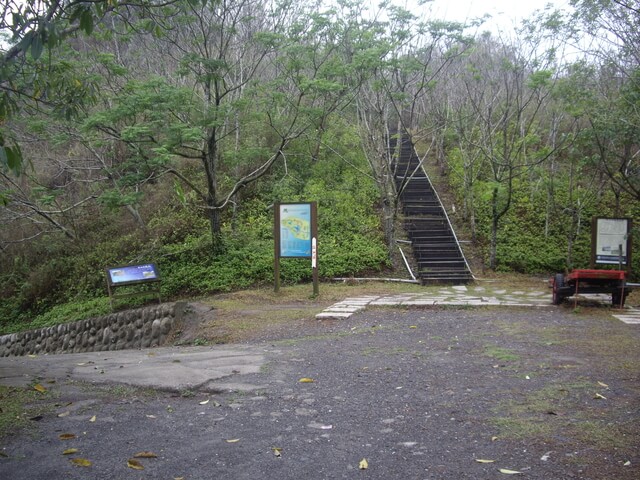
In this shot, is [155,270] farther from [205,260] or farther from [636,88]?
[636,88]

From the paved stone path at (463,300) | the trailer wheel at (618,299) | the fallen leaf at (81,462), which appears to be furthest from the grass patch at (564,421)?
the trailer wheel at (618,299)

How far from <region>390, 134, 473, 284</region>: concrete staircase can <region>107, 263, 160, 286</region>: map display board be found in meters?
6.98

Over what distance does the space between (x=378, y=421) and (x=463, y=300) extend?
7.27 meters

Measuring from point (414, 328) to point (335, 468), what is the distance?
5287 mm

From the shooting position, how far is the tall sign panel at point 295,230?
12.7m

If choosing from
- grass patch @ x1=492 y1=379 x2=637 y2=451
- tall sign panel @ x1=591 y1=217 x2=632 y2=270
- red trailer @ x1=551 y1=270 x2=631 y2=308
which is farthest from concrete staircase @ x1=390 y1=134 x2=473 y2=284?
grass patch @ x1=492 y1=379 x2=637 y2=451

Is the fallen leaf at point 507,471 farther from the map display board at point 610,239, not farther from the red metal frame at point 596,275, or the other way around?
the map display board at point 610,239

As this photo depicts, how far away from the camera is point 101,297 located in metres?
16.1

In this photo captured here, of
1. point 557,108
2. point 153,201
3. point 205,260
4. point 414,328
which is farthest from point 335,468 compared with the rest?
point 153,201

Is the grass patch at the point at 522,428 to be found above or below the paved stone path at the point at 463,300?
above

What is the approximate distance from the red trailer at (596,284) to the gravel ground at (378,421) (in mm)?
2746

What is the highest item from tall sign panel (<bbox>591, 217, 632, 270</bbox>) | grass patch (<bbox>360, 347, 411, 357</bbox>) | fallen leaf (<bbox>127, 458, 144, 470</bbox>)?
tall sign panel (<bbox>591, 217, 632, 270</bbox>)

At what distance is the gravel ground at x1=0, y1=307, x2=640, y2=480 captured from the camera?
3730 millimetres

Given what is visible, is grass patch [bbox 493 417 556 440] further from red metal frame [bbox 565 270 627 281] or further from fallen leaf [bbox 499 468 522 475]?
red metal frame [bbox 565 270 627 281]
